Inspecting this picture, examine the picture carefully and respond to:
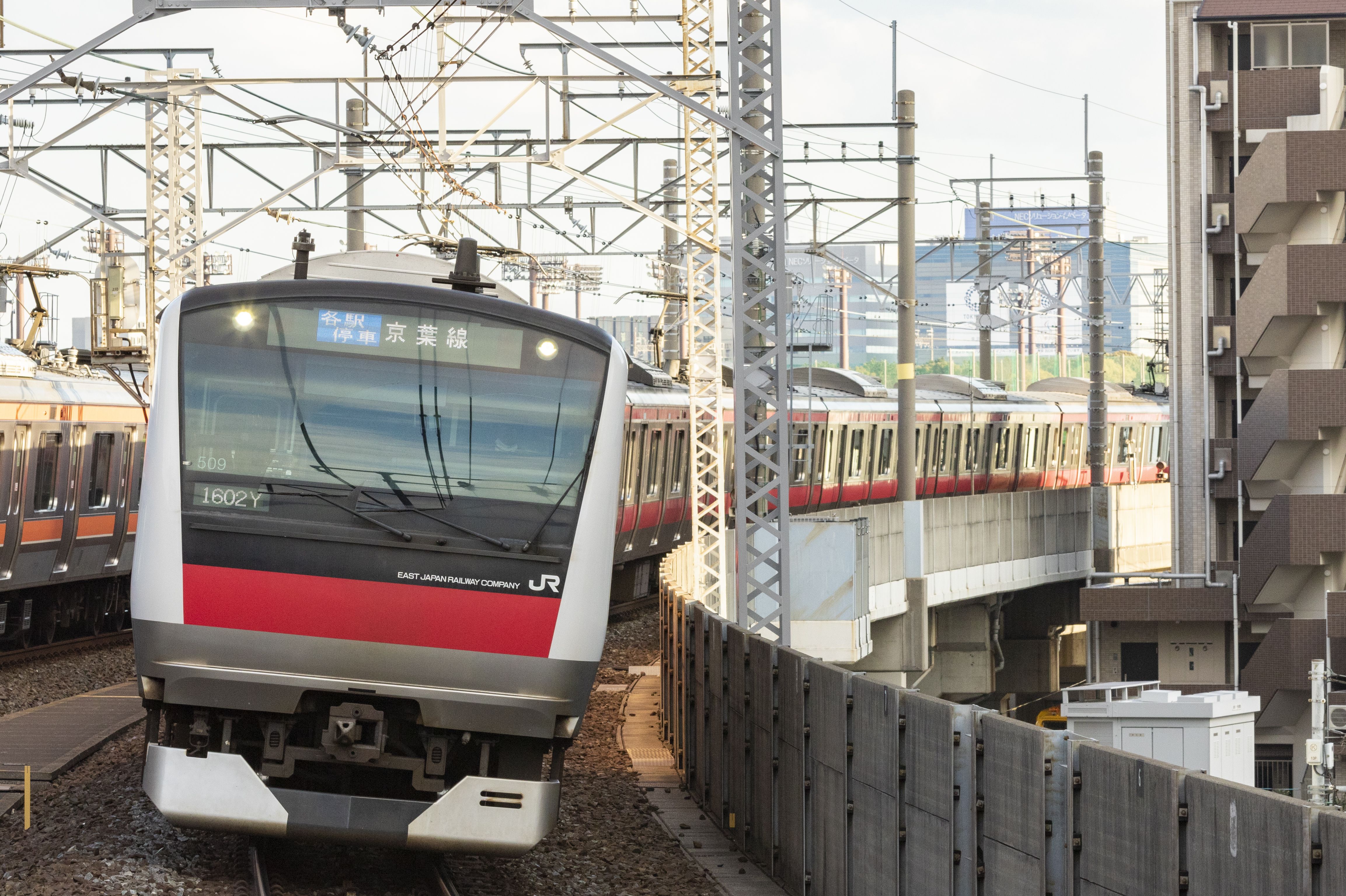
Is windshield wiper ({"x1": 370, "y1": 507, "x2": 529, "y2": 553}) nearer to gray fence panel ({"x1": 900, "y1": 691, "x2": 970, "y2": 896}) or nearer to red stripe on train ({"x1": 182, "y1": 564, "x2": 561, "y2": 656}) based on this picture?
red stripe on train ({"x1": 182, "y1": 564, "x2": 561, "y2": 656})

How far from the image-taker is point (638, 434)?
26531 millimetres

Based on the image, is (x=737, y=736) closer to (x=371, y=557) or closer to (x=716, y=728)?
(x=716, y=728)

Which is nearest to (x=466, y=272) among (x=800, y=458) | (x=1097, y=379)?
(x=1097, y=379)

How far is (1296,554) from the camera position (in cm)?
2342

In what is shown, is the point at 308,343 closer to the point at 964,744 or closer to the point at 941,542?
the point at 964,744

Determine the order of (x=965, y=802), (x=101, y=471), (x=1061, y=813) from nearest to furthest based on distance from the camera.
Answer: (x=1061, y=813) → (x=965, y=802) → (x=101, y=471)

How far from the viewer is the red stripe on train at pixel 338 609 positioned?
28.0 ft

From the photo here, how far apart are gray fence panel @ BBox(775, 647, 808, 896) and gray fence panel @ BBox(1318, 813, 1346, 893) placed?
483cm

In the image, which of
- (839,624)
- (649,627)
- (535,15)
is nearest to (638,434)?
(649,627)

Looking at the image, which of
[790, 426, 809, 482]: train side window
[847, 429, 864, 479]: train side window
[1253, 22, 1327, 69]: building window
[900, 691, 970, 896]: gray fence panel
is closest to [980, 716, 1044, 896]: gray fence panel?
[900, 691, 970, 896]: gray fence panel

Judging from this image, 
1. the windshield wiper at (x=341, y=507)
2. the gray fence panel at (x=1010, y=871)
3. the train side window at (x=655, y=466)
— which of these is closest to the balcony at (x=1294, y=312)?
the train side window at (x=655, y=466)

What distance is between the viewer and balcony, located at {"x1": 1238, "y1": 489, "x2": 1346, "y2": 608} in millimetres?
23312

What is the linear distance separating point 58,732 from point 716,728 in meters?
5.32

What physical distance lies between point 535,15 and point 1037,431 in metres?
32.7
